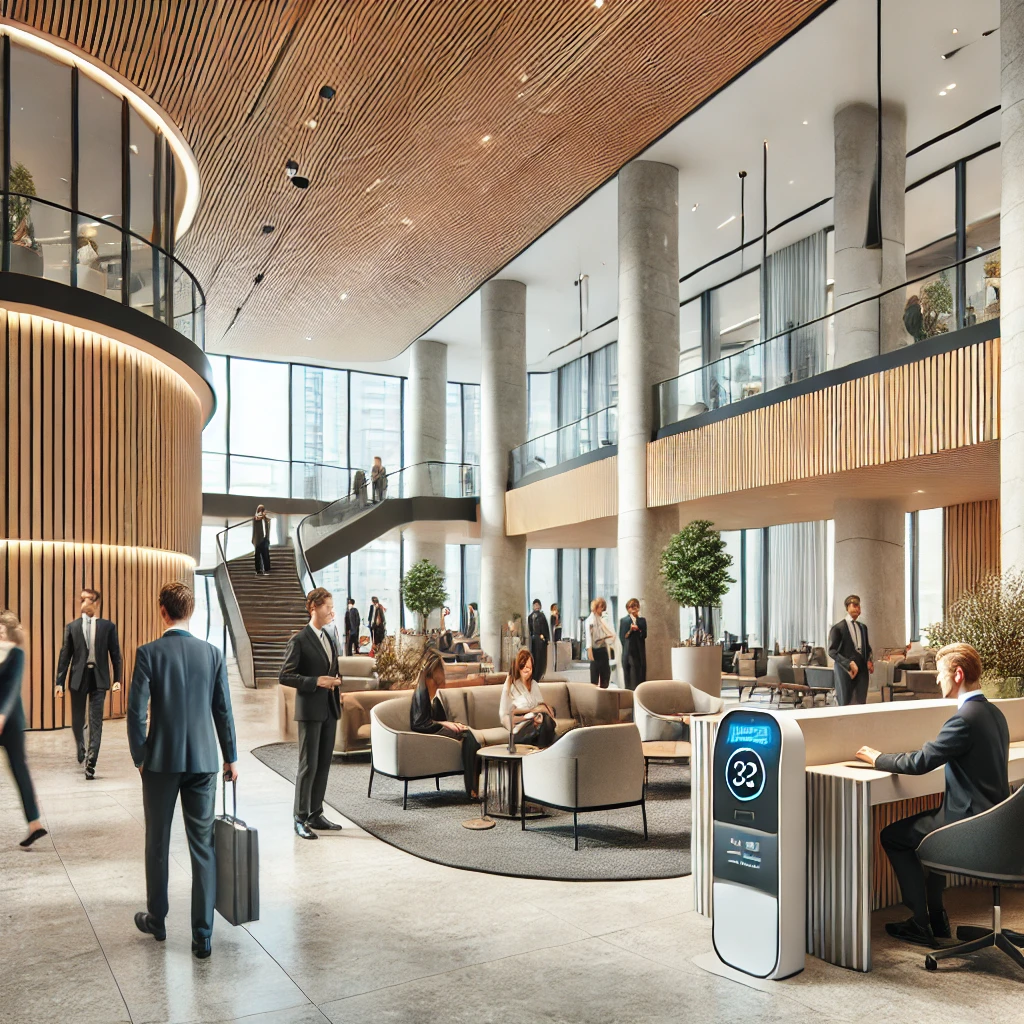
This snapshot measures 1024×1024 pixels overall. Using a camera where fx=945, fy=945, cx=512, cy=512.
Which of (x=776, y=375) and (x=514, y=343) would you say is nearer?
(x=776, y=375)

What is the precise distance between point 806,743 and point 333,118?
10926mm

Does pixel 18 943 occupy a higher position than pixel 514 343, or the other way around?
pixel 514 343

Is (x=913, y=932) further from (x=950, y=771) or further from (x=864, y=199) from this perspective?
(x=864, y=199)

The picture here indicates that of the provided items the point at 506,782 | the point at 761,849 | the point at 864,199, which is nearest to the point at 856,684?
the point at 506,782

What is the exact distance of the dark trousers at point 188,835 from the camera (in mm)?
4234

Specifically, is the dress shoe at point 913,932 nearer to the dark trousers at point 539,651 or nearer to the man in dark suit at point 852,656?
the man in dark suit at point 852,656

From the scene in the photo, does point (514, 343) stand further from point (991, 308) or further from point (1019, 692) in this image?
point (1019, 692)

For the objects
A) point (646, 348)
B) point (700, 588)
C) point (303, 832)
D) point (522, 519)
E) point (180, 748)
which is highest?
point (646, 348)

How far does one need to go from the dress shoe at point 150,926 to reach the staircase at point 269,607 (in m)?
12.6

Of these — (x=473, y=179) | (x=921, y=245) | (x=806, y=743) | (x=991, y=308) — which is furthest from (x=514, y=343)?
(x=806, y=743)

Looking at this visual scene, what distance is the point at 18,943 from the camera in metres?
4.37

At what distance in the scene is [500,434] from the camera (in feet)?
70.9

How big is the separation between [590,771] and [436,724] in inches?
72.3

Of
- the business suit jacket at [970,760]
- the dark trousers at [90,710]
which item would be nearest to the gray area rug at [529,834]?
the dark trousers at [90,710]
